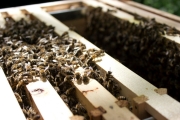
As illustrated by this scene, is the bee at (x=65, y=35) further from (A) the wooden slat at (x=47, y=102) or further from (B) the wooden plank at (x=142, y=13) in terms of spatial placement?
(B) the wooden plank at (x=142, y=13)

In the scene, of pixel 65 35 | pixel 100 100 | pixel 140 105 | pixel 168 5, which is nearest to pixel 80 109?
pixel 100 100

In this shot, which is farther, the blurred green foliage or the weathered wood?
the blurred green foliage

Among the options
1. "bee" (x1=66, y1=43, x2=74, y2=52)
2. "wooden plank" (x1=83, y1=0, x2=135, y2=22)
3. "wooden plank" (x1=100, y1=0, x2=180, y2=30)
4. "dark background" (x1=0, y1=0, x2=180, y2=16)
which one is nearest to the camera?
"bee" (x1=66, y1=43, x2=74, y2=52)

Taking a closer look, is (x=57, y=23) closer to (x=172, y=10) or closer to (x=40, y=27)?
(x=40, y=27)

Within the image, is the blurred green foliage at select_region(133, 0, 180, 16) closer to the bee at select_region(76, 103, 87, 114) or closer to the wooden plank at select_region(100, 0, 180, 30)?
the wooden plank at select_region(100, 0, 180, 30)

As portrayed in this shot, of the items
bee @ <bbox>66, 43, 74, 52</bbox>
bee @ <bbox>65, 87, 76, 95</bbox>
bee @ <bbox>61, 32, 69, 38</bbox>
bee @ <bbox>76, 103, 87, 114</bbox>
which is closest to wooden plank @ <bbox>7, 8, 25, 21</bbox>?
bee @ <bbox>61, 32, 69, 38</bbox>
